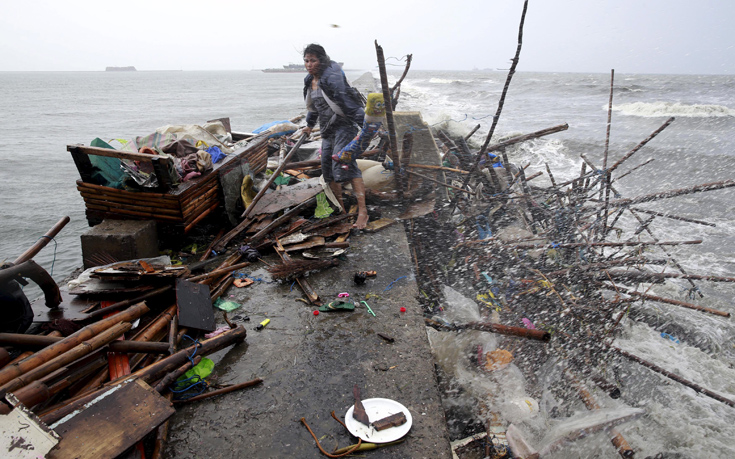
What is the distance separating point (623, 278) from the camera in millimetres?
4316

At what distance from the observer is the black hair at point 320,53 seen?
4.77m

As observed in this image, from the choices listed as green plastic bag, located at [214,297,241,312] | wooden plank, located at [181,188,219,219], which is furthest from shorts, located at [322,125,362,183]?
green plastic bag, located at [214,297,241,312]

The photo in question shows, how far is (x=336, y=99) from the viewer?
4992mm

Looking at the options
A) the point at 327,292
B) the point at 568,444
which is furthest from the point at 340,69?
the point at 568,444

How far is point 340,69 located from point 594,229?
13.3ft

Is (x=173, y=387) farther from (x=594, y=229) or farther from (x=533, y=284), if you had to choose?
(x=594, y=229)

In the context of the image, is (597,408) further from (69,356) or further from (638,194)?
(638,194)

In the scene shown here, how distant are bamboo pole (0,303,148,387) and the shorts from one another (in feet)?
10.1

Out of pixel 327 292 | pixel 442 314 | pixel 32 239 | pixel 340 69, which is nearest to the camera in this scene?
pixel 327 292

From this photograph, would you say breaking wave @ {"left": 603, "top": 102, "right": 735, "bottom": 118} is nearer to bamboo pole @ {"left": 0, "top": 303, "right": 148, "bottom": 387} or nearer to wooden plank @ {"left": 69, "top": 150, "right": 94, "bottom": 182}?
wooden plank @ {"left": 69, "top": 150, "right": 94, "bottom": 182}

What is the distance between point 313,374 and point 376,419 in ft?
1.97

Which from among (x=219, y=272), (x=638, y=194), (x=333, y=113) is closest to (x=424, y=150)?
(x=333, y=113)

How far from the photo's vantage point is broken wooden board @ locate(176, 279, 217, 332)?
3096 mm

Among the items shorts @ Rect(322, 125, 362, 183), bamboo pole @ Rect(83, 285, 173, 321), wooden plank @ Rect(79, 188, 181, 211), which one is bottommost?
bamboo pole @ Rect(83, 285, 173, 321)
